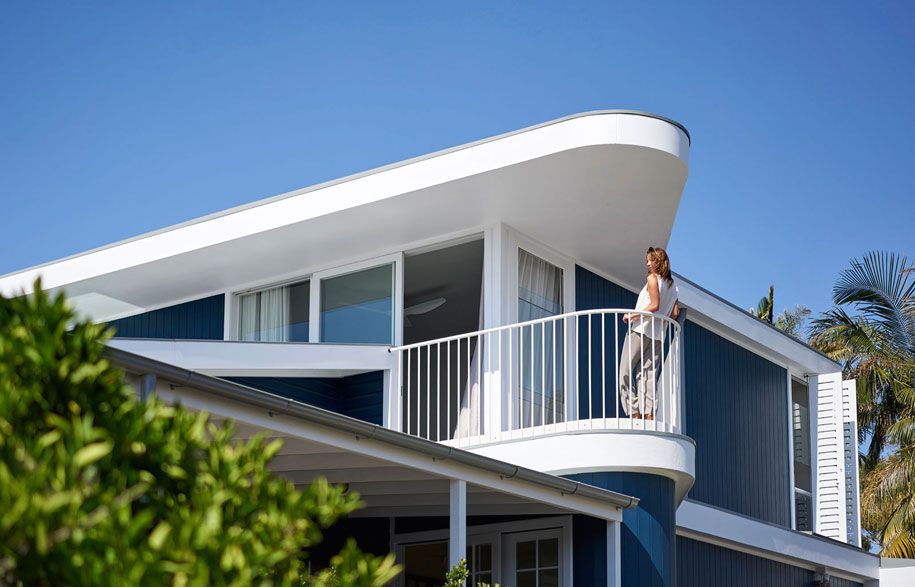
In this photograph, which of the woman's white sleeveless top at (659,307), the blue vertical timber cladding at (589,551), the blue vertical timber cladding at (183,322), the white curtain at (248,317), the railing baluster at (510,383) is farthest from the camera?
the blue vertical timber cladding at (183,322)

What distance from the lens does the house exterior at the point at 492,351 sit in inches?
341

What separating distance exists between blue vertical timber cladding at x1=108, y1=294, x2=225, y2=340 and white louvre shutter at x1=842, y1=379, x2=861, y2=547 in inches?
326

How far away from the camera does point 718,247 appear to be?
5672 centimetres

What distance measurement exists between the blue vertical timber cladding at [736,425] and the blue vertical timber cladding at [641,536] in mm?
3338

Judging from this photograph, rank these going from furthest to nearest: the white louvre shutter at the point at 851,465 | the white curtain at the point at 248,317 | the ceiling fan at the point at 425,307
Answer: the white louvre shutter at the point at 851,465
the ceiling fan at the point at 425,307
the white curtain at the point at 248,317

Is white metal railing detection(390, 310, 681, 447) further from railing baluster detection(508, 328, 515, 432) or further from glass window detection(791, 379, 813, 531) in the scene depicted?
glass window detection(791, 379, 813, 531)

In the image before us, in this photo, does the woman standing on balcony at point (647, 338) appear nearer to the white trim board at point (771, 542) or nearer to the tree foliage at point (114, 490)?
the white trim board at point (771, 542)

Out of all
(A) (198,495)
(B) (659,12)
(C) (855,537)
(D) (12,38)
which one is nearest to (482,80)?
(B) (659,12)

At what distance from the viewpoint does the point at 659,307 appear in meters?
9.30

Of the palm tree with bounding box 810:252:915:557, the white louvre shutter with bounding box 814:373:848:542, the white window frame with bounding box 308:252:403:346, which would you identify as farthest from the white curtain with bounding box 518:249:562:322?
the palm tree with bounding box 810:252:915:557

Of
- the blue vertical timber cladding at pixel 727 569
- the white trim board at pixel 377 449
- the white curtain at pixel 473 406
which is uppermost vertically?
the white curtain at pixel 473 406

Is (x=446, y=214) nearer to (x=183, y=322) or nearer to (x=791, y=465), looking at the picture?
(x=183, y=322)

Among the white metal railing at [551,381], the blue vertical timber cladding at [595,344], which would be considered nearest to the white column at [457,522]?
the white metal railing at [551,381]

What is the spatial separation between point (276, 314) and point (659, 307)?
4.15 m
